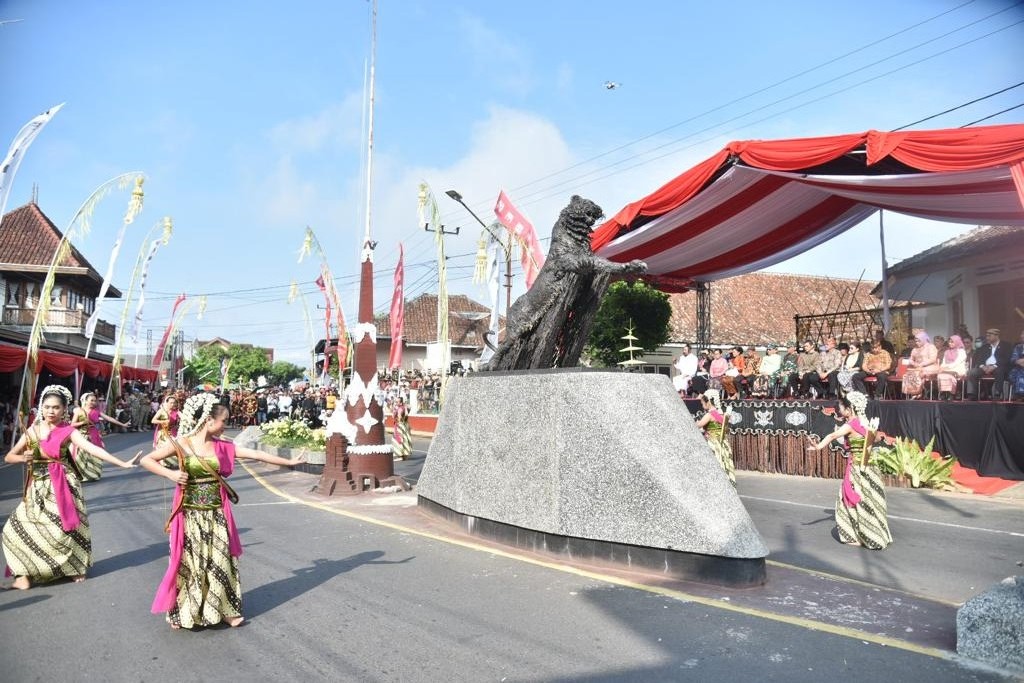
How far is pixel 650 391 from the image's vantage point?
20.4ft

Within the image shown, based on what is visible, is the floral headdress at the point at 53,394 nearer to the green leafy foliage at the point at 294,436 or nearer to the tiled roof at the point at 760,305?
the green leafy foliage at the point at 294,436

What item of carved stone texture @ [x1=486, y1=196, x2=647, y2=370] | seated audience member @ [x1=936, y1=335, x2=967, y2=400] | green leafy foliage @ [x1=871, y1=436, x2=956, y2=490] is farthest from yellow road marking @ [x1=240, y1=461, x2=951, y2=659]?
seated audience member @ [x1=936, y1=335, x2=967, y2=400]

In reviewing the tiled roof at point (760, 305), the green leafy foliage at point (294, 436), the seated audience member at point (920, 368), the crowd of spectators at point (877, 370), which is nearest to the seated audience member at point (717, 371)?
the crowd of spectators at point (877, 370)

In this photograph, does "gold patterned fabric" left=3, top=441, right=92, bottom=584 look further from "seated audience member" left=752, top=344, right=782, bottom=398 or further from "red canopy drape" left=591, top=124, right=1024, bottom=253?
"seated audience member" left=752, top=344, right=782, bottom=398

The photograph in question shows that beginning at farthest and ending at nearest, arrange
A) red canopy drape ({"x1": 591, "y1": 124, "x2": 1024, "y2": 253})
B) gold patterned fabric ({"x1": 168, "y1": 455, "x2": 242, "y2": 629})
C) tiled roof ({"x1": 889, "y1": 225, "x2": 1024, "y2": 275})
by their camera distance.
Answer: tiled roof ({"x1": 889, "y1": 225, "x2": 1024, "y2": 275}) → red canopy drape ({"x1": 591, "y1": 124, "x2": 1024, "y2": 253}) → gold patterned fabric ({"x1": 168, "y1": 455, "x2": 242, "y2": 629})

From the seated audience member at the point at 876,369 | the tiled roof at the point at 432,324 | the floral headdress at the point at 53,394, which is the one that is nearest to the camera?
the floral headdress at the point at 53,394

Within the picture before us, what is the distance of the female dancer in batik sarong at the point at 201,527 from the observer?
15.4ft

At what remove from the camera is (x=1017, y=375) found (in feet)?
38.2

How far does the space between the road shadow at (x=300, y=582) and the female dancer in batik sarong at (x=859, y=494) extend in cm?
455

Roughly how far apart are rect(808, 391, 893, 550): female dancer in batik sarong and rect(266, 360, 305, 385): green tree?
94.2 metres

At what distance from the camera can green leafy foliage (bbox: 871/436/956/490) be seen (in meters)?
11.6

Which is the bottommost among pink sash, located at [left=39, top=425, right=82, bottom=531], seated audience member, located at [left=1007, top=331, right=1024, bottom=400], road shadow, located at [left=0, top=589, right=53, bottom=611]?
road shadow, located at [left=0, top=589, right=53, bottom=611]

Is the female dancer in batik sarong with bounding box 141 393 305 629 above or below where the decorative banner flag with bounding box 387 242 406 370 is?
below

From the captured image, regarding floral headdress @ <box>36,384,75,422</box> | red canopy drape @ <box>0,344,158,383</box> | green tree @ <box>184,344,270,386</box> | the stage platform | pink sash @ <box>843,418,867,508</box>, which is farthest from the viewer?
green tree @ <box>184,344,270,386</box>
